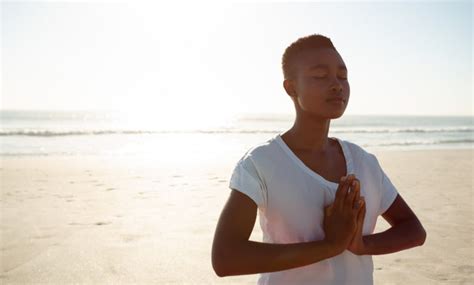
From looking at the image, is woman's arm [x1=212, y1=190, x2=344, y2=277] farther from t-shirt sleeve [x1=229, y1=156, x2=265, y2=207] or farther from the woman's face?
the woman's face

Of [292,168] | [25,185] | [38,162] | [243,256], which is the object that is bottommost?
[38,162]

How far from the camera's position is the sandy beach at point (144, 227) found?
4.75 metres

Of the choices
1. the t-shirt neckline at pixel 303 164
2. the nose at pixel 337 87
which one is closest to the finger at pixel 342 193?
the t-shirt neckline at pixel 303 164

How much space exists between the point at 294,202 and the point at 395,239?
1.77 ft

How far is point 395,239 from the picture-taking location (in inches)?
69.7

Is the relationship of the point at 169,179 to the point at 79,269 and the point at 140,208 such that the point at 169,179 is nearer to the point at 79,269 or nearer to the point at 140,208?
the point at 140,208

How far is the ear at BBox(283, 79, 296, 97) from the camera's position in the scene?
182cm

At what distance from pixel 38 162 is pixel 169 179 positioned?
582 centimetres

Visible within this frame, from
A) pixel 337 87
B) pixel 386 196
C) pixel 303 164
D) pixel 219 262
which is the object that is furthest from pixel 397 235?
pixel 219 262

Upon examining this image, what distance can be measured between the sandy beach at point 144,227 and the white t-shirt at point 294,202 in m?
3.05

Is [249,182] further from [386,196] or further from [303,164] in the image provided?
[386,196]

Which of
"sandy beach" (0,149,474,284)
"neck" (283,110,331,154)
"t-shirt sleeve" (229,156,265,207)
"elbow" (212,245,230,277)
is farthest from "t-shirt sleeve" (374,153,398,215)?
"sandy beach" (0,149,474,284)

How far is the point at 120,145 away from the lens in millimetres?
21703

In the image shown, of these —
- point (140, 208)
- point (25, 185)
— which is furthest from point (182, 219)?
point (25, 185)
